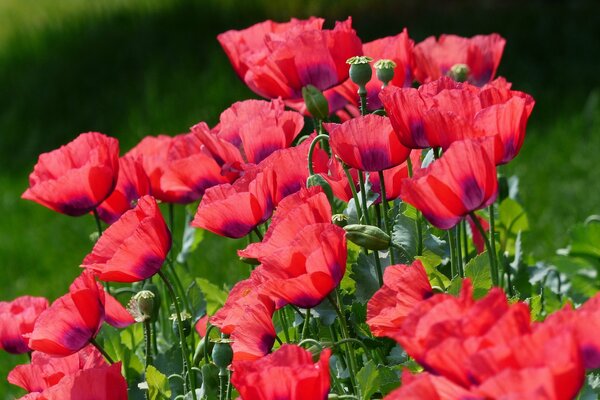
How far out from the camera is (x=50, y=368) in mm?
1556

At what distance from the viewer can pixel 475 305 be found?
3.23 feet

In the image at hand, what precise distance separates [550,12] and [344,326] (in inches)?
165

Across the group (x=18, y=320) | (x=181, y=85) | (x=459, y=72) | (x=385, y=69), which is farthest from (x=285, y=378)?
(x=181, y=85)

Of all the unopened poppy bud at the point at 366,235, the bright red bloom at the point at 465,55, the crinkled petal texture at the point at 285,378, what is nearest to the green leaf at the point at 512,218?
the bright red bloom at the point at 465,55

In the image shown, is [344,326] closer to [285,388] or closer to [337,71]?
[285,388]

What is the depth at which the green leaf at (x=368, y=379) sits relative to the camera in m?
1.34

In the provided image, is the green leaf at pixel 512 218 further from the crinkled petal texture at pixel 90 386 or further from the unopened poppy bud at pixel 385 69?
the crinkled petal texture at pixel 90 386

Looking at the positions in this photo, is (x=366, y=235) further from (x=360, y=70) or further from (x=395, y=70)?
(x=395, y=70)

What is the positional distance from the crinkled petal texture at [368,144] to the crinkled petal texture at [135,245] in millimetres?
243

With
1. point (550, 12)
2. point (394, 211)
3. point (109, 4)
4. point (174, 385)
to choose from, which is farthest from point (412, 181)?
point (109, 4)

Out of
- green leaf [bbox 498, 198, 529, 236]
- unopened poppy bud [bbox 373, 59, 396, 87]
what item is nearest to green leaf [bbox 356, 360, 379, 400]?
unopened poppy bud [bbox 373, 59, 396, 87]

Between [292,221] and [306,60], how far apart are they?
1.60ft

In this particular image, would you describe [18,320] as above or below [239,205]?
below

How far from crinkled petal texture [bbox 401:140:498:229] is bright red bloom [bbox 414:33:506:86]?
81 cm
